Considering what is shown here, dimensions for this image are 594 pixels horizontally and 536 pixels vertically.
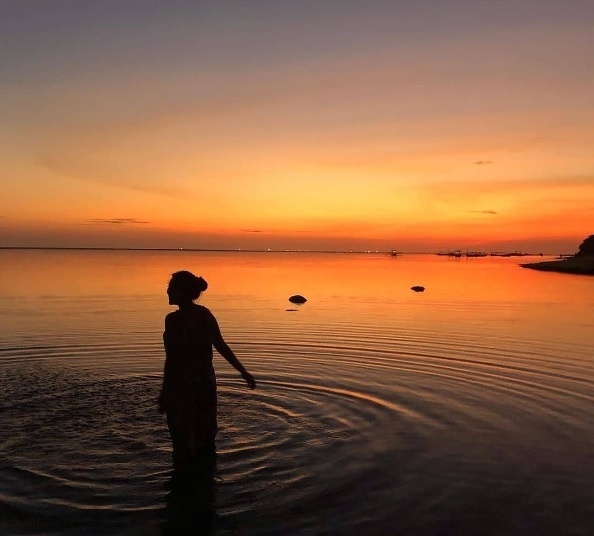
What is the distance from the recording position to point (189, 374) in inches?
401

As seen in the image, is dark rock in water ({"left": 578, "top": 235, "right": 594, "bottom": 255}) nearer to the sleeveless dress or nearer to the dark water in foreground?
the dark water in foreground

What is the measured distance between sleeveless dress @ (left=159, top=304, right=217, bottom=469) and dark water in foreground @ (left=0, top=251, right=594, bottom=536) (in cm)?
55

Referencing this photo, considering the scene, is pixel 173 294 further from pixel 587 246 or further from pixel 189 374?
pixel 587 246

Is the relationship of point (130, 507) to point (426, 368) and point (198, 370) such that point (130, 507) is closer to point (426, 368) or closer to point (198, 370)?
point (198, 370)

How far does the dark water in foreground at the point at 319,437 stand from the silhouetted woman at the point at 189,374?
1.88ft

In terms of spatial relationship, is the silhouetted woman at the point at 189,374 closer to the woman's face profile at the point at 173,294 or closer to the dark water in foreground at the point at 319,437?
the woman's face profile at the point at 173,294

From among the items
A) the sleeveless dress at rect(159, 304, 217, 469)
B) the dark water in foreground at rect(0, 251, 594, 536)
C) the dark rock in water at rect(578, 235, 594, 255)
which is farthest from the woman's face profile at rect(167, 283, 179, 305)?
the dark rock in water at rect(578, 235, 594, 255)

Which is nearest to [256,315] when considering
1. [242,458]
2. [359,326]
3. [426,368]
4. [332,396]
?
[359,326]

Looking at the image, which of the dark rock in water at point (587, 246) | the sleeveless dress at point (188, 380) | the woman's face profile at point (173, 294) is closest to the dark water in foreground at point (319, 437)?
the sleeveless dress at point (188, 380)

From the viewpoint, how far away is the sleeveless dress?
32.7 ft

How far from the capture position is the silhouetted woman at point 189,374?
32.6 feet

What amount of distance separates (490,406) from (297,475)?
670cm

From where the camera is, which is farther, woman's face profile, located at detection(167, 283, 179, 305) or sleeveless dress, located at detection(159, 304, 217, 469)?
sleeveless dress, located at detection(159, 304, 217, 469)

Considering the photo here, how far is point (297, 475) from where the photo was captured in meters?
10.1
